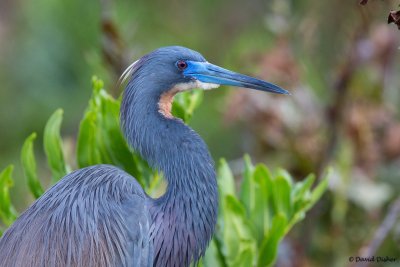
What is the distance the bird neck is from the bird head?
0.20ft

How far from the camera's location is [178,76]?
13.5ft

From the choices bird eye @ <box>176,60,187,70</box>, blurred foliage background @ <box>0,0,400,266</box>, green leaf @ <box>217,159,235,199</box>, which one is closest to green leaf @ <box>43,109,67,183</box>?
bird eye @ <box>176,60,187,70</box>

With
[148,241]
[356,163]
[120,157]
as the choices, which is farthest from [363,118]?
[148,241]

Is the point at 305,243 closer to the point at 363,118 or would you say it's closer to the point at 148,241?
the point at 363,118

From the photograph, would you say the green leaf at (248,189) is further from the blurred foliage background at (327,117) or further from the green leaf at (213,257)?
the blurred foliage background at (327,117)

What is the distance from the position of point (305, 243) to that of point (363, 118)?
1.16m

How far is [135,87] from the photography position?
13.3 ft

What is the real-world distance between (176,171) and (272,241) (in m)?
0.74

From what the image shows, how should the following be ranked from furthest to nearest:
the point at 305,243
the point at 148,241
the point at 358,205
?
the point at 358,205 < the point at 305,243 < the point at 148,241

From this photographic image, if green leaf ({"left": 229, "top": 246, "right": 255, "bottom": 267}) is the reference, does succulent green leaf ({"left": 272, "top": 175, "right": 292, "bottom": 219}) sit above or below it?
above

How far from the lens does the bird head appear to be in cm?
407

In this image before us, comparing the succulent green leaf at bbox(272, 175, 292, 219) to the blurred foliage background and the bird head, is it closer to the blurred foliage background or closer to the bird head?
the bird head

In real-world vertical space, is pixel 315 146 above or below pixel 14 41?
below

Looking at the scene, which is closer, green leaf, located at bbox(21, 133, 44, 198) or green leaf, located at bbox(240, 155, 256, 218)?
green leaf, located at bbox(21, 133, 44, 198)
